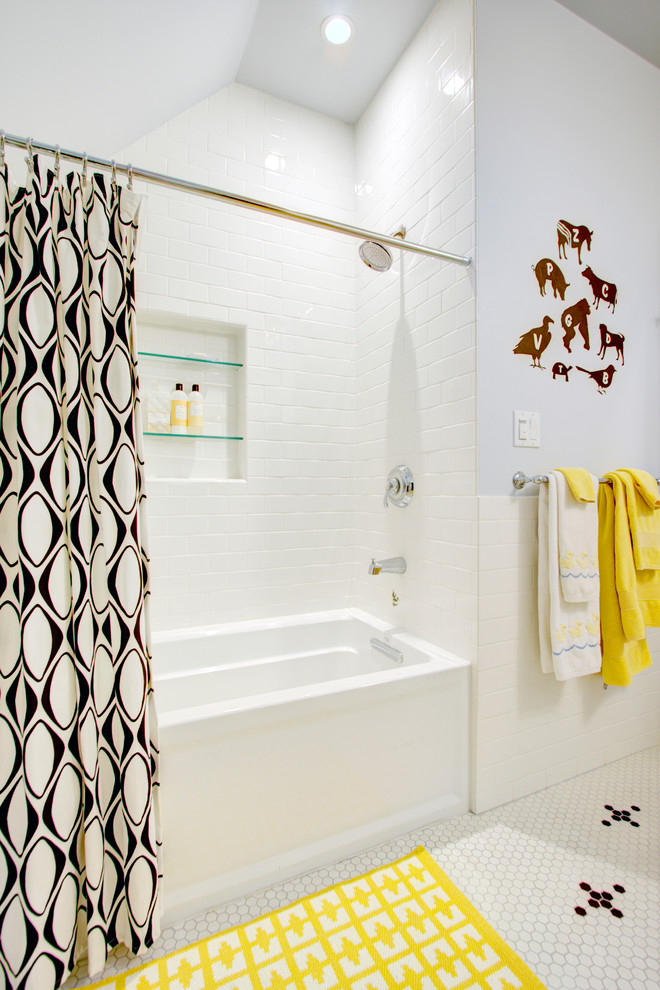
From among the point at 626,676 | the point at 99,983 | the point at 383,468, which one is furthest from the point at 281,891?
the point at 383,468

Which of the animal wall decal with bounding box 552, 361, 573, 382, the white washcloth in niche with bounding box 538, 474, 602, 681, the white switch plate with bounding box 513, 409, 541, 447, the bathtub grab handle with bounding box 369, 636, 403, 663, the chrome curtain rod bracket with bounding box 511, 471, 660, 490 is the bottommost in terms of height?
the bathtub grab handle with bounding box 369, 636, 403, 663

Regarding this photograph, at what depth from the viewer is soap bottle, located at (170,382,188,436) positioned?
7.20 ft

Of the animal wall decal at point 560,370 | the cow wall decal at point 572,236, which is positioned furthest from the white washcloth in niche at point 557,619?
the cow wall decal at point 572,236

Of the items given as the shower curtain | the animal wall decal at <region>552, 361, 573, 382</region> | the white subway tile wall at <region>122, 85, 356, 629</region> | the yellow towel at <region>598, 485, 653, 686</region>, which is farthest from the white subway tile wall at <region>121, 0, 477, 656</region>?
the shower curtain

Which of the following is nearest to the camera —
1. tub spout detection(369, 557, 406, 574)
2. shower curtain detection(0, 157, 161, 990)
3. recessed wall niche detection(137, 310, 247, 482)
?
shower curtain detection(0, 157, 161, 990)

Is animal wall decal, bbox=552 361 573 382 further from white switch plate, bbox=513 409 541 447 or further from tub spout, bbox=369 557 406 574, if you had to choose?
tub spout, bbox=369 557 406 574

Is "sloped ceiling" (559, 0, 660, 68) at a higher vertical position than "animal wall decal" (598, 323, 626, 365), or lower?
higher

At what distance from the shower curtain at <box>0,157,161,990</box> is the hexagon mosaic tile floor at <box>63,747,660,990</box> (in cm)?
24

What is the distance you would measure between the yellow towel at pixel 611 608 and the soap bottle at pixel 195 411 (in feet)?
5.77

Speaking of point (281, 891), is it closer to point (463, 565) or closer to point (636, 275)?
point (463, 565)

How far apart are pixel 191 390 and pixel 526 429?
152 cm

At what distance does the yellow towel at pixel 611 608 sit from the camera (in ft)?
6.01

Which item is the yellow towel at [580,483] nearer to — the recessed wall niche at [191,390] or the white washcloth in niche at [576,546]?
the white washcloth in niche at [576,546]

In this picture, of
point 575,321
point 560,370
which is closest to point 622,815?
point 560,370
